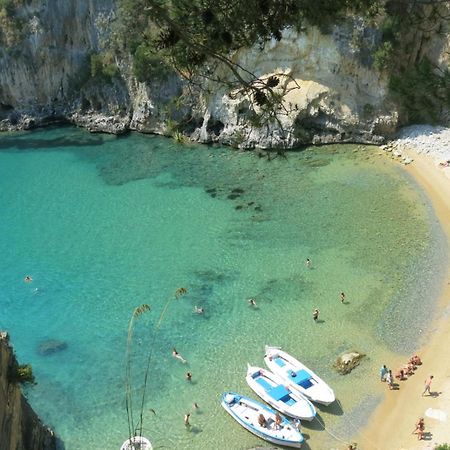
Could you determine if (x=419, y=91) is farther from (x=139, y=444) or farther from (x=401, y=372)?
(x=139, y=444)

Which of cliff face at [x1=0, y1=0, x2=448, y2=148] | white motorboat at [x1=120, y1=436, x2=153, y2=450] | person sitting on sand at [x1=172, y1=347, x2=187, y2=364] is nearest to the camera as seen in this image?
white motorboat at [x1=120, y1=436, x2=153, y2=450]

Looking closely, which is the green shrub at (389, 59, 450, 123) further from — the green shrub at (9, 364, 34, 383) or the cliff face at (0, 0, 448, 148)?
the green shrub at (9, 364, 34, 383)

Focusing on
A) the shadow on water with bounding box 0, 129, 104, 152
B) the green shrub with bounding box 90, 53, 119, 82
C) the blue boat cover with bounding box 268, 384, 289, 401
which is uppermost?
the green shrub with bounding box 90, 53, 119, 82

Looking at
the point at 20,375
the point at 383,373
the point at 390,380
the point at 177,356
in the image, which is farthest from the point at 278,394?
the point at 20,375

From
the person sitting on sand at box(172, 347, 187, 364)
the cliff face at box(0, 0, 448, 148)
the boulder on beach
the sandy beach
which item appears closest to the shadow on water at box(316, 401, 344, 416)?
the sandy beach

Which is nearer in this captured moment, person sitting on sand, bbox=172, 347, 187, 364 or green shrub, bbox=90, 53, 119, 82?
person sitting on sand, bbox=172, 347, 187, 364

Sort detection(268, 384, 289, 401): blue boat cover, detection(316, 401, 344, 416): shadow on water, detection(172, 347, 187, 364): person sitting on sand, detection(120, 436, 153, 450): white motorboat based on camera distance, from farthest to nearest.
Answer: detection(172, 347, 187, 364): person sitting on sand < detection(268, 384, 289, 401): blue boat cover < detection(316, 401, 344, 416): shadow on water < detection(120, 436, 153, 450): white motorboat

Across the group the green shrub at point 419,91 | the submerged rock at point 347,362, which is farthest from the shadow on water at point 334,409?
Answer: the green shrub at point 419,91

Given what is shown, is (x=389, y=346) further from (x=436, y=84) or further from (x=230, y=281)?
(x=436, y=84)
